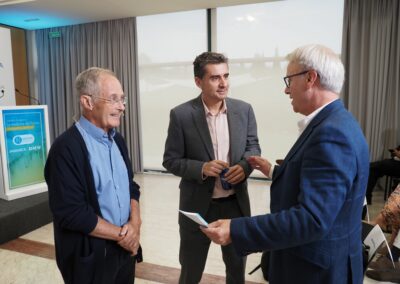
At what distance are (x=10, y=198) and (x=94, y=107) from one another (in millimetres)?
2473

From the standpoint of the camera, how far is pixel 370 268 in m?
2.39

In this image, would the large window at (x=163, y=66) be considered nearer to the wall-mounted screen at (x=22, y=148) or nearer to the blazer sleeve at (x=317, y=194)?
the wall-mounted screen at (x=22, y=148)

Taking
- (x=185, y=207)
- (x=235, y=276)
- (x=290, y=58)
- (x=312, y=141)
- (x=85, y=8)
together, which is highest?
(x=85, y=8)

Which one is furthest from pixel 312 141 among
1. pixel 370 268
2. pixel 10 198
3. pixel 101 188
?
pixel 10 198

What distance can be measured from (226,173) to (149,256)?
1429mm

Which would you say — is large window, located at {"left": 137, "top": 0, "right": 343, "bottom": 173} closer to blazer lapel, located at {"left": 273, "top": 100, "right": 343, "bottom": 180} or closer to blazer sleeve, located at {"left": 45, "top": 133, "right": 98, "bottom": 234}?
blazer lapel, located at {"left": 273, "top": 100, "right": 343, "bottom": 180}

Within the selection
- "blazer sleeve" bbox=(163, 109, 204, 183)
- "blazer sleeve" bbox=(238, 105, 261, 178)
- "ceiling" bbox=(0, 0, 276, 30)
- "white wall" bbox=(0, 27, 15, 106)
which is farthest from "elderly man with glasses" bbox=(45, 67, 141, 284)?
"white wall" bbox=(0, 27, 15, 106)

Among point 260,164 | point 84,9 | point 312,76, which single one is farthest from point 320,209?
point 84,9

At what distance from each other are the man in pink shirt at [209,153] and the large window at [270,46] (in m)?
3.28

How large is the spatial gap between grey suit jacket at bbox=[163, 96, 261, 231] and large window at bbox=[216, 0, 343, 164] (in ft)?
10.6

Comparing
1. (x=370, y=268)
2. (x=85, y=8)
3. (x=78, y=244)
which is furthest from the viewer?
(x=85, y=8)

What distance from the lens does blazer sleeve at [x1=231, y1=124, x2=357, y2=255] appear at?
37.0 inches

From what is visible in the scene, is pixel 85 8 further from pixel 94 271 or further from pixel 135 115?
pixel 94 271

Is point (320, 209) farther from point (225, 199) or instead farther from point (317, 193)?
point (225, 199)
